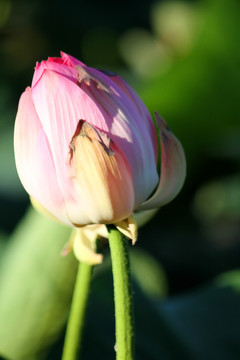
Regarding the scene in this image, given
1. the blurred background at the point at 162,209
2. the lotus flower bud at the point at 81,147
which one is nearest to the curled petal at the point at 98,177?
the lotus flower bud at the point at 81,147

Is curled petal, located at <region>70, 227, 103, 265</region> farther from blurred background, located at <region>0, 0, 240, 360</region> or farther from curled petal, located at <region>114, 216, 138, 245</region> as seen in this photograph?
blurred background, located at <region>0, 0, 240, 360</region>

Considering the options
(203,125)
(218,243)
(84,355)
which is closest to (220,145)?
(203,125)

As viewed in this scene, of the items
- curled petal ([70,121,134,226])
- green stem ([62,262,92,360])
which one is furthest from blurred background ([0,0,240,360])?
curled petal ([70,121,134,226])

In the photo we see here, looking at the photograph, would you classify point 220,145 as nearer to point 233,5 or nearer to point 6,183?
point 233,5

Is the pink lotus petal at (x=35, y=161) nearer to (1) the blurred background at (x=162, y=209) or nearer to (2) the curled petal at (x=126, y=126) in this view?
(2) the curled petal at (x=126, y=126)

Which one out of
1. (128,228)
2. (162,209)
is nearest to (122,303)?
(128,228)

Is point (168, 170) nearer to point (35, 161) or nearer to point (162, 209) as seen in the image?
point (35, 161)
